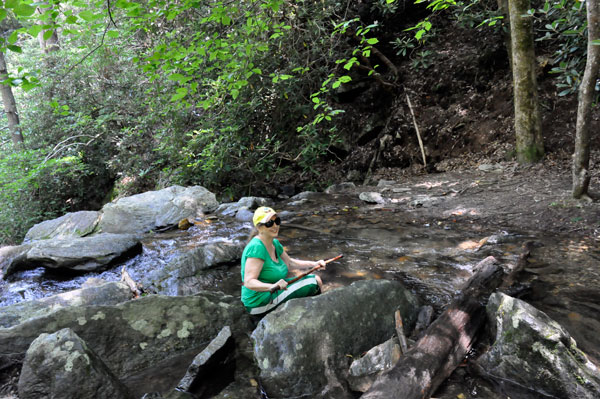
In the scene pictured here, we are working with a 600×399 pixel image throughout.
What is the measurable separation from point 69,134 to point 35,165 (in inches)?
130

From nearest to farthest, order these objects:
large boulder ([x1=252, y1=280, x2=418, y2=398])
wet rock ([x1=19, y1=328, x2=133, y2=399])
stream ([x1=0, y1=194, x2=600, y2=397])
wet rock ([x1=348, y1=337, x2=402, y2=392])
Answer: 1. wet rock ([x1=19, y1=328, x2=133, y2=399])
2. wet rock ([x1=348, y1=337, x2=402, y2=392])
3. large boulder ([x1=252, y1=280, x2=418, y2=398])
4. stream ([x1=0, y1=194, x2=600, y2=397])

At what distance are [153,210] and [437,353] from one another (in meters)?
7.40

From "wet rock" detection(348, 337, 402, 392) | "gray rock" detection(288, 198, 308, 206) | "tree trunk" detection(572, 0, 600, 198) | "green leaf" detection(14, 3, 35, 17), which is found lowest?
"gray rock" detection(288, 198, 308, 206)

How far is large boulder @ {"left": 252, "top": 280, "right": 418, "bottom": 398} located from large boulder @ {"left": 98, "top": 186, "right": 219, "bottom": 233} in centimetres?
589

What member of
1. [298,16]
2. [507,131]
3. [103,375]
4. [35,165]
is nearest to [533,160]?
[507,131]

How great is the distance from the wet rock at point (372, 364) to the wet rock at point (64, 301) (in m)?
2.93

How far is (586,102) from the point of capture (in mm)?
5004

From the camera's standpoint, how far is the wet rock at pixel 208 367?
265 centimetres

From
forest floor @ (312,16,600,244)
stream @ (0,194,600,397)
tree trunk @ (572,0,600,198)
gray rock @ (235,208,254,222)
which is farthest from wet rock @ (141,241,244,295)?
tree trunk @ (572,0,600,198)

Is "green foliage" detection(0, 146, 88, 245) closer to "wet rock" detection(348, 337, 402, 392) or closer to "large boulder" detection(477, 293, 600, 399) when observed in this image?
"wet rock" detection(348, 337, 402, 392)

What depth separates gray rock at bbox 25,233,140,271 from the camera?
568 cm

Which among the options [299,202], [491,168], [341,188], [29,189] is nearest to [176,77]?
[299,202]

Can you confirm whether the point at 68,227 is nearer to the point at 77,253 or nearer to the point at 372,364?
the point at 77,253

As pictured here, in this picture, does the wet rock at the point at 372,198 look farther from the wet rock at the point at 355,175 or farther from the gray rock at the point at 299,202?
the wet rock at the point at 355,175
